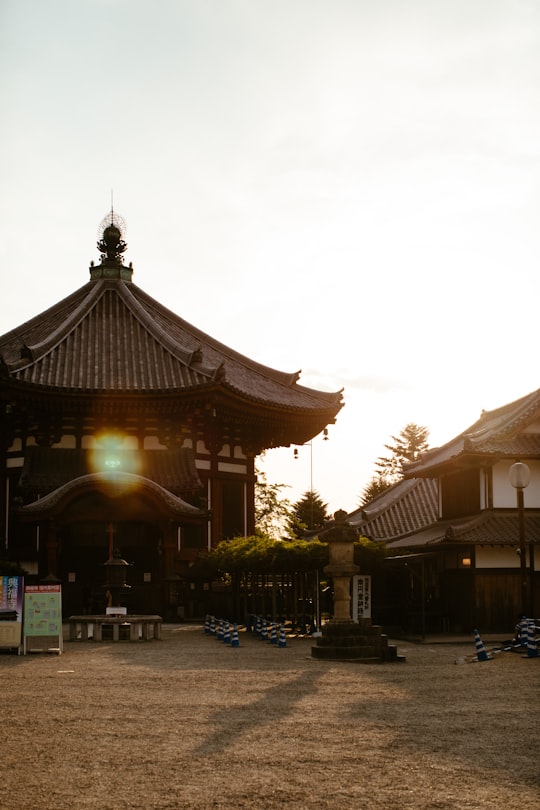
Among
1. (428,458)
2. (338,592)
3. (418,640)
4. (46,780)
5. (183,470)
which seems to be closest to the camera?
(46,780)

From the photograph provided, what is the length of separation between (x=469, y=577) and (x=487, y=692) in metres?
16.8

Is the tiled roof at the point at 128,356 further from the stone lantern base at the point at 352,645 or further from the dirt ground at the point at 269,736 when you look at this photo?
the dirt ground at the point at 269,736

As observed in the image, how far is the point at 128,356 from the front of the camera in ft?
129

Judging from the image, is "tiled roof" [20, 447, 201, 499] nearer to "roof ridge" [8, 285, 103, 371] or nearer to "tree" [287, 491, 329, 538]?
"roof ridge" [8, 285, 103, 371]

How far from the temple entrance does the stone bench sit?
23.7 ft

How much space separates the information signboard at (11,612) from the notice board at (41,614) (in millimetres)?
158

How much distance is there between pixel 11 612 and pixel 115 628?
461cm

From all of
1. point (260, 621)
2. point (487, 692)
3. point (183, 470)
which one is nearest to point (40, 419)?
point (183, 470)

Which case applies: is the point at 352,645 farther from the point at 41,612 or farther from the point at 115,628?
the point at 115,628

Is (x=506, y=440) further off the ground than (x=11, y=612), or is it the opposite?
(x=506, y=440)

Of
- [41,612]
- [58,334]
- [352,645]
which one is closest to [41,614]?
[41,612]

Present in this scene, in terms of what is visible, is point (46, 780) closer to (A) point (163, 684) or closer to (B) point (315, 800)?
(B) point (315, 800)

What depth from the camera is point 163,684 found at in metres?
15.7

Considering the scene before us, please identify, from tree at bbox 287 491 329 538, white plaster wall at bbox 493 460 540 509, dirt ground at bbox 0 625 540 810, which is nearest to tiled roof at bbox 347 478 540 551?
white plaster wall at bbox 493 460 540 509
